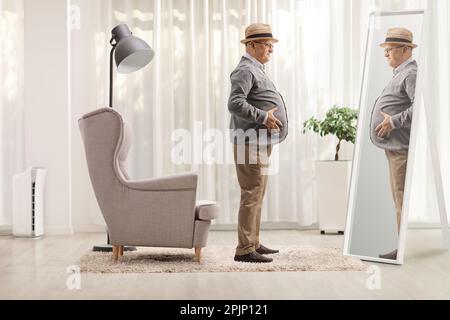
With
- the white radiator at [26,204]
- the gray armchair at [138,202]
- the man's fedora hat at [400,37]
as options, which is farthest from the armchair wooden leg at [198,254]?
the white radiator at [26,204]

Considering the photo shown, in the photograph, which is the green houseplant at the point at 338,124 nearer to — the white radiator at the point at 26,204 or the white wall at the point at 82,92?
the white wall at the point at 82,92

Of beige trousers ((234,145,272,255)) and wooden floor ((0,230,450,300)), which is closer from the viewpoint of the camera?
wooden floor ((0,230,450,300))

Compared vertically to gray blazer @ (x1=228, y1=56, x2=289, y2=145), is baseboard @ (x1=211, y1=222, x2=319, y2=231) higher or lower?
lower

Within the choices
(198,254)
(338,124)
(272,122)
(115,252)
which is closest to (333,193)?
(338,124)

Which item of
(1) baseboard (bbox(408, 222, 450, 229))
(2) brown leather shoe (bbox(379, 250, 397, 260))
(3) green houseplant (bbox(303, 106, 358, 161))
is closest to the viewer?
(2) brown leather shoe (bbox(379, 250, 397, 260))

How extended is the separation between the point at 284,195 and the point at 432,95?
169 centimetres

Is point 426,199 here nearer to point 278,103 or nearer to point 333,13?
point 333,13

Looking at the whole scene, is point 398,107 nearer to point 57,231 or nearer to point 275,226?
point 275,226

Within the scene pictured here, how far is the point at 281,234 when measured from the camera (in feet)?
21.6

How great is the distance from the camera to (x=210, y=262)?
468 cm

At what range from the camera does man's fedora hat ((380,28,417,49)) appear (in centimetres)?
475

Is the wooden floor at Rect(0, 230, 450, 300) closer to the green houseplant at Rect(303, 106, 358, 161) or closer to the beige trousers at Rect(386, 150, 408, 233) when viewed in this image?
the beige trousers at Rect(386, 150, 408, 233)

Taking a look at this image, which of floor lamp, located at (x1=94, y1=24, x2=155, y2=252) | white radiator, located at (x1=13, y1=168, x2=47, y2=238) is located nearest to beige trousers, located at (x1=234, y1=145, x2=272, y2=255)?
floor lamp, located at (x1=94, y1=24, x2=155, y2=252)

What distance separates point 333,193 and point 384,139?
6.19 ft
